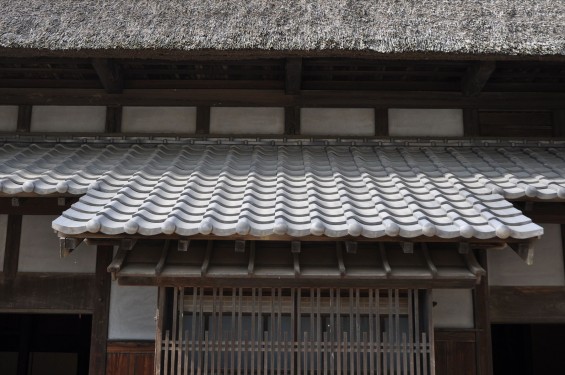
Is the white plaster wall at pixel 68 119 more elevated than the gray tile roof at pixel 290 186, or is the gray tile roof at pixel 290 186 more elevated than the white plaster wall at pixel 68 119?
the white plaster wall at pixel 68 119

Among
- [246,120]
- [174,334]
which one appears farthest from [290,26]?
[174,334]

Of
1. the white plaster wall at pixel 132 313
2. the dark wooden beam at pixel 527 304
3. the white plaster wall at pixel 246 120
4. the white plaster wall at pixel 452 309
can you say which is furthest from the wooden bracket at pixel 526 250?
the white plaster wall at pixel 132 313

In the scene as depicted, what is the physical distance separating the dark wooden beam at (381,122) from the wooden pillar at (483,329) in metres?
1.67

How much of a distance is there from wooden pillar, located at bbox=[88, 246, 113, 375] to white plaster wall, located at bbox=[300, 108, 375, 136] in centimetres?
221

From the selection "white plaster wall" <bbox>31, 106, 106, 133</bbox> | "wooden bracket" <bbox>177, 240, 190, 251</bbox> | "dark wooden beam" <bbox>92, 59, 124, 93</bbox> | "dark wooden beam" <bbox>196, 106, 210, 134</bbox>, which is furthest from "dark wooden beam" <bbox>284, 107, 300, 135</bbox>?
"wooden bracket" <bbox>177, 240, 190, 251</bbox>

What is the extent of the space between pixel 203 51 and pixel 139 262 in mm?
1900

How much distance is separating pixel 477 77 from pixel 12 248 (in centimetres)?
444

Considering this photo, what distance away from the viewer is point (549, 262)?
14.1 ft

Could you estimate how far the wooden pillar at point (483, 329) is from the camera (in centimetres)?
404

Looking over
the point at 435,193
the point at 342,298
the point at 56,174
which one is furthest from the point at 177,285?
the point at 435,193

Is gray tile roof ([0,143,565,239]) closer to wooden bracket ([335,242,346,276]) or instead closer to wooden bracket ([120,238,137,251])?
wooden bracket ([120,238,137,251])

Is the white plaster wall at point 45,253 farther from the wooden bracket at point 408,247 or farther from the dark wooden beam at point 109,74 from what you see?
the wooden bracket at point 408,247

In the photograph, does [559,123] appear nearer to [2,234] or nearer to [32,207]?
[32,207]

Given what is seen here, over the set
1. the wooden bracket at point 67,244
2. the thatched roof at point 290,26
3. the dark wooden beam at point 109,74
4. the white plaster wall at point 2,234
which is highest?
the thatched roof at point 290,26
